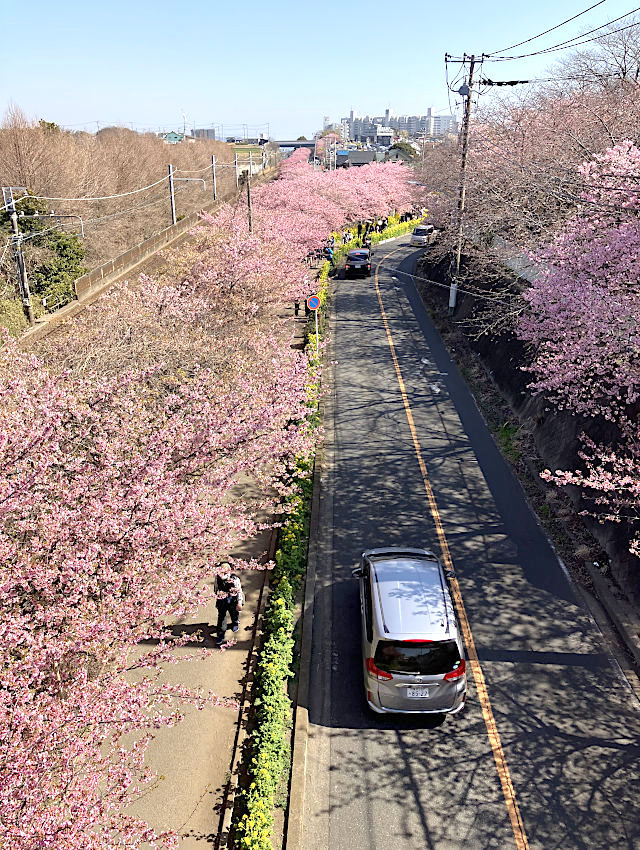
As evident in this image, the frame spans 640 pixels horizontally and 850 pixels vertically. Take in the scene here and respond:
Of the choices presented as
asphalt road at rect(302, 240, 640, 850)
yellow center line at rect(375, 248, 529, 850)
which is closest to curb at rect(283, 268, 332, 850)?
asphalt road at rect(302, 240, 640, 850)

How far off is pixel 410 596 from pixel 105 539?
15.7 feet

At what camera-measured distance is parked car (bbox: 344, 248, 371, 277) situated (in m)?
→ 39.9

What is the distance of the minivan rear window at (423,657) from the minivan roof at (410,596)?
118 mm

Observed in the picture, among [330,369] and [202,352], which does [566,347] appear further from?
[330,369]

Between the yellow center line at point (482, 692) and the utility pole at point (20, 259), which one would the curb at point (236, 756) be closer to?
the yellow center line at point (482, 692)

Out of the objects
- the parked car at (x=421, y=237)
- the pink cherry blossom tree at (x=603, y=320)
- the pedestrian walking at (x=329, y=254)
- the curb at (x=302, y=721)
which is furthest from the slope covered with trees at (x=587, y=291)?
the parked car at (x=421, y=237)

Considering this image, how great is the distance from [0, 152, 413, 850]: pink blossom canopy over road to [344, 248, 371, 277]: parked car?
92.5ft

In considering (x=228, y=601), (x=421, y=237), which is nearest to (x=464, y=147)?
(x=421, y=237)

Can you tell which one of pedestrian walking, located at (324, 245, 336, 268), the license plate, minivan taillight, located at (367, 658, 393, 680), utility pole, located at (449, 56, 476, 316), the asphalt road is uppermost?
utility pole, located at (449, 56, 476, 316)

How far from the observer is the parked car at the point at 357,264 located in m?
39.9

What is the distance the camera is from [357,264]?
39906 millimetres

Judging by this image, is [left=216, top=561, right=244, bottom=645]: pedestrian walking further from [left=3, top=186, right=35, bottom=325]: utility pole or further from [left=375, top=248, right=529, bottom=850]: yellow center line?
[left=3, top=186, right=35, bottom=325]: utility pole

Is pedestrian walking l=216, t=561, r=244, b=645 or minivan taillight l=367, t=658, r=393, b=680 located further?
pedestrian walking l=216, t=561, r=244, b=645

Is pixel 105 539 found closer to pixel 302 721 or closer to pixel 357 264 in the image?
pixel 302 721
